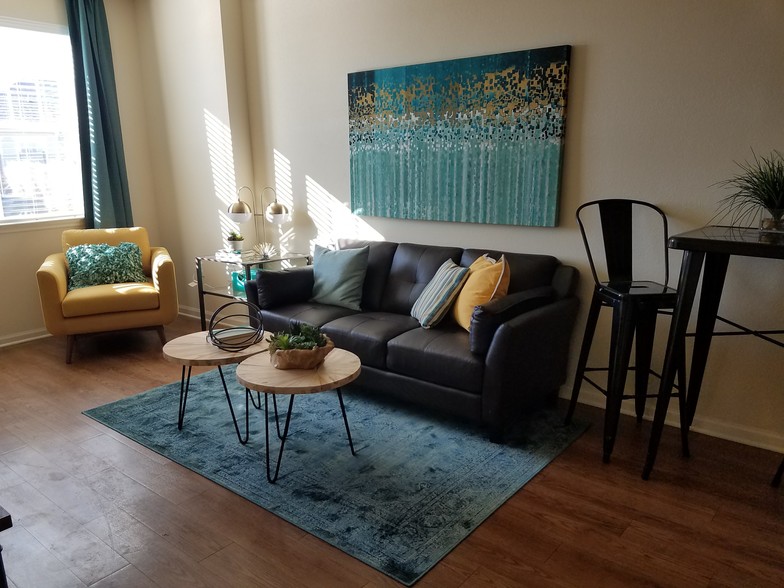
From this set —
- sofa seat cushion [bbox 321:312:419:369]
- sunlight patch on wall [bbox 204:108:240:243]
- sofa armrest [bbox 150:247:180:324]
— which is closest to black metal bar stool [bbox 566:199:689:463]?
sofa seat cushion [bbox 321:312:419:369]

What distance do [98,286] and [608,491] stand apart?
370cm

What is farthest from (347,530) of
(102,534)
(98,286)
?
(98,286)

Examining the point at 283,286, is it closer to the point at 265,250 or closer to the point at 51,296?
the point at 265,250

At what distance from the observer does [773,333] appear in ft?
8.38

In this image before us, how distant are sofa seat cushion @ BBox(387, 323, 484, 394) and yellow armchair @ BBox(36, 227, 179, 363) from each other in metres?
2.07

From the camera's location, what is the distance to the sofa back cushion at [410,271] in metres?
3.49

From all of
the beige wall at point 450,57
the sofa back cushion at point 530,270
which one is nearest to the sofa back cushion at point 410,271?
the beige wall at point 450,57

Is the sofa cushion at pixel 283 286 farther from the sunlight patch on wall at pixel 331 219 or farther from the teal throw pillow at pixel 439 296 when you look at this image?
the teal throw pillow at pixel 439 296

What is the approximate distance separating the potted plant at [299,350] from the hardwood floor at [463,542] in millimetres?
590

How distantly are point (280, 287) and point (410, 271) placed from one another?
2.76ft

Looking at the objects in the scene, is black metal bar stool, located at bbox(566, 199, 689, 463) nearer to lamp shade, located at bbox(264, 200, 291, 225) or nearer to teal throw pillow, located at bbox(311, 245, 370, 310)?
teal throw pillow, located at bbox(311, 245, 370, 310)

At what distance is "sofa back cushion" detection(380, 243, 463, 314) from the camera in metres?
3.49

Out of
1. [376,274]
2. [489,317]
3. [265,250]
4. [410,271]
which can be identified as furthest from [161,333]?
[489,317]

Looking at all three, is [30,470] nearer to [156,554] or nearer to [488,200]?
[156,554]
